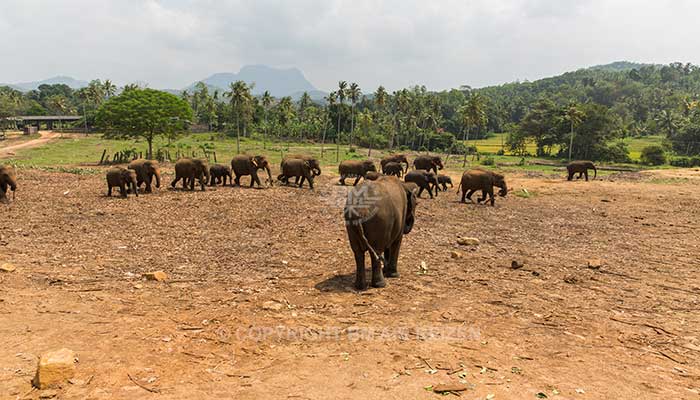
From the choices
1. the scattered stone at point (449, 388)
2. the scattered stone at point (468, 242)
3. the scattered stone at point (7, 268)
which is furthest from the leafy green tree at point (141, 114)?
the scattered stone at point (449, 388)

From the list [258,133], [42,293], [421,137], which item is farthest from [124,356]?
[258,133]

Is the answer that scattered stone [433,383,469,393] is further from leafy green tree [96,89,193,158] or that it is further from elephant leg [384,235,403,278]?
leafy green tree [96,89,193,158]

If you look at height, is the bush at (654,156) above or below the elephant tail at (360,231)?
above

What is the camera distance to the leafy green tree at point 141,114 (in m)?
37.0

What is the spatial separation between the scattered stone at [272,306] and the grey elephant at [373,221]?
180cm

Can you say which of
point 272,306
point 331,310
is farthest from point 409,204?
point 272,306

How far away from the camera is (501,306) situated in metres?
8.09

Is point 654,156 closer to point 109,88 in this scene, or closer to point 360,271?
point 360,271

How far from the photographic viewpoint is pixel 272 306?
7.80m

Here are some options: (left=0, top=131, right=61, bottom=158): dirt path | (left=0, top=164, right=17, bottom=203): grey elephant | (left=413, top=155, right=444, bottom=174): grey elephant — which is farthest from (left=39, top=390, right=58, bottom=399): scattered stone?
(left=0, top=131, right=61, bottom=158): dirt path

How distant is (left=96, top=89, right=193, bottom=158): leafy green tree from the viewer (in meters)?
37.0

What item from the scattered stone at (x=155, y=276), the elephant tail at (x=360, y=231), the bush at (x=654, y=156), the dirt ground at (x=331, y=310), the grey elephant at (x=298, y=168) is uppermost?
the bush at (x=654, y=156)

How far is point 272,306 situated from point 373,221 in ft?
8.22

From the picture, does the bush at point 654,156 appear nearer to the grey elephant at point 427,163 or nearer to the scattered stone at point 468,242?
the grey elephant at point 427,163
